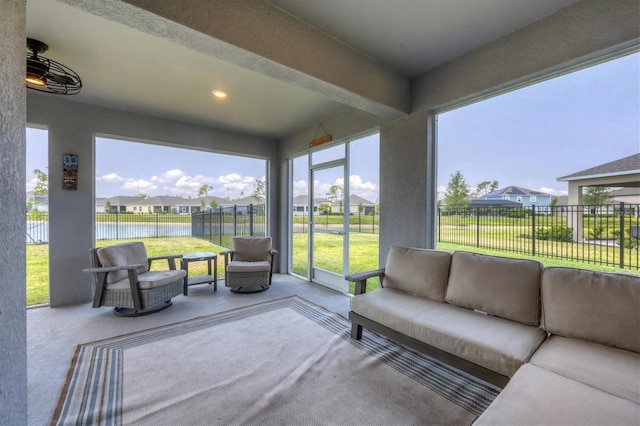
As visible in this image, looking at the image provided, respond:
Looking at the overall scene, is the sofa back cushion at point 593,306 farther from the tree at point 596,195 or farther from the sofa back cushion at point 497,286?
the tree at point 596,195

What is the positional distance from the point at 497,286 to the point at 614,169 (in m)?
1.24

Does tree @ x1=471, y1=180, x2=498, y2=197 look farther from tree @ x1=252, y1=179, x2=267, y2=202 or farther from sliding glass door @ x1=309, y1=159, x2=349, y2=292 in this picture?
tree @ x1=252, y1=179, x2=267, y2=202

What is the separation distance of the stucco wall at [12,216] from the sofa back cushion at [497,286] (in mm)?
2691

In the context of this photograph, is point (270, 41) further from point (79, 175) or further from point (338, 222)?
point (79, 175)

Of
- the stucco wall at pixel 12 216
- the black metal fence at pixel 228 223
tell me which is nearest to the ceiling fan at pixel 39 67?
the stucco wall at pixel 12 216

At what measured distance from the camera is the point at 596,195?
206 cm

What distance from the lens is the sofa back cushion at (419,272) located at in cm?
243

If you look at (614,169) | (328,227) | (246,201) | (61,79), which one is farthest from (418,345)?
(61,79)

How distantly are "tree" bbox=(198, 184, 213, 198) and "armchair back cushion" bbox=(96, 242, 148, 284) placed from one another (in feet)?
4.33

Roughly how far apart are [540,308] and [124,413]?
2.83 metres

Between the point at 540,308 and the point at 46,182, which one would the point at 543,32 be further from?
the point at 46,182

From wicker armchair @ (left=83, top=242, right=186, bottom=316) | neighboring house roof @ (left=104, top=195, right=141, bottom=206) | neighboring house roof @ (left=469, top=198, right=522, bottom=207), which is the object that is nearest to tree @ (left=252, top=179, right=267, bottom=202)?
neighboring house roof @ (left=104, top=195, right=141, bottom=206)

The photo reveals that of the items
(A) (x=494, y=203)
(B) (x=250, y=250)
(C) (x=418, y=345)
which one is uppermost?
(A) (x=494, y=203)

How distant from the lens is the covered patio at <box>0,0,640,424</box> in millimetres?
1171
